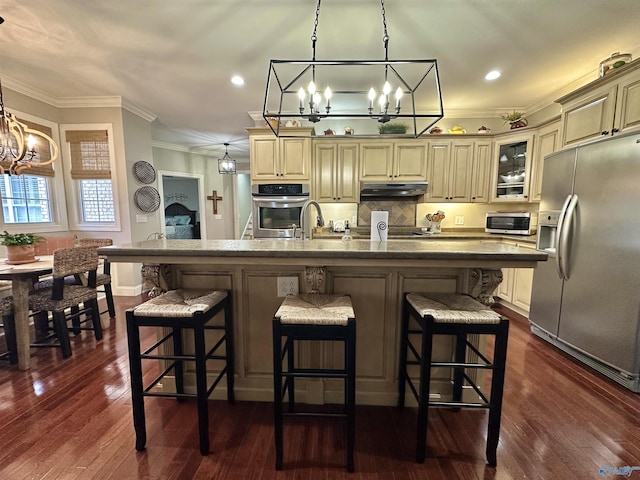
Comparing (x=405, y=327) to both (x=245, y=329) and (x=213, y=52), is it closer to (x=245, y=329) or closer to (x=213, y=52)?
(x=245, y=329)

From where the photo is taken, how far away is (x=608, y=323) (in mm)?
2115

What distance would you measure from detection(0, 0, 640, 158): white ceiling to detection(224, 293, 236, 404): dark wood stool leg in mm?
2208

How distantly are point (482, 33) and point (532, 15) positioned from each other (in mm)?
345

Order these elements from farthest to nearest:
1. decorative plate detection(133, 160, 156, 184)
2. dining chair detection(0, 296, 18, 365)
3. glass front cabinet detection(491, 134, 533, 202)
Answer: decorative plate detection(133, 160, 156, 184), glass front cabinet detection(491, 134, 533, 202), dining chair detection(0, 296, 18, 365)

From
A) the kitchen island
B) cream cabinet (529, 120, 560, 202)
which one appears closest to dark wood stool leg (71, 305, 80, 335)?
the kitchen island

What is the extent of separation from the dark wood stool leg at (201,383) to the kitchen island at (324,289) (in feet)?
1.29

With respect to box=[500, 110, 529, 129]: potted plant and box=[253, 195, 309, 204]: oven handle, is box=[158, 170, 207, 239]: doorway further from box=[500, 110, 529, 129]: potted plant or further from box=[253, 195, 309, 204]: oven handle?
box=[500, 110, 529, 129]: potted plant

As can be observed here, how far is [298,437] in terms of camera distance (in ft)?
5.16

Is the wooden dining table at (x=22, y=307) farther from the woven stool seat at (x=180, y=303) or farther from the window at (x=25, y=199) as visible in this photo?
the window at (x=25, y=199)

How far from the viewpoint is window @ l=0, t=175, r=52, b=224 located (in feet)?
10.6

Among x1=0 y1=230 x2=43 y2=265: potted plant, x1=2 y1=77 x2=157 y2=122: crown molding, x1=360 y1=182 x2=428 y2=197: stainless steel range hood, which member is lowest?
x1=0 y1=230 x2=43 y2=265: potted plant

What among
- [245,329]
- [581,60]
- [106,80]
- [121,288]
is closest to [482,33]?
[581,60]

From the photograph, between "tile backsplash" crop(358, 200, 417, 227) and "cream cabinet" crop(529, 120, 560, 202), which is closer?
"cream cabinet" crop(529, 120, 560, 202)

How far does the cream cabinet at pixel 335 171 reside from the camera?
13.4 ft
